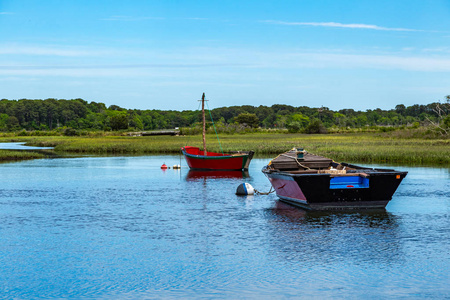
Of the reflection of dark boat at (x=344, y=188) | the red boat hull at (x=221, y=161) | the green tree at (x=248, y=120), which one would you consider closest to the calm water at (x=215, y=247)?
the reflection of dark boat at (x=344, y=188)

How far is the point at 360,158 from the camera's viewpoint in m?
51.4

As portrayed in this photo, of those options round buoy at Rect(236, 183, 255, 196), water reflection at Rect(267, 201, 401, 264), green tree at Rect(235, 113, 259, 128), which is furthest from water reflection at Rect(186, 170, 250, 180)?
green tree at Rect(235, 113, 259, 128)

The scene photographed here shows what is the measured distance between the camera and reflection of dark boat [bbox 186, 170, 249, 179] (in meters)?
40.2

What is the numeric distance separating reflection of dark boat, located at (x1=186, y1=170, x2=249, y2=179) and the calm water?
10.5 m

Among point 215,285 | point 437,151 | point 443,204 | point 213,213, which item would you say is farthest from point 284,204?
point 437,151

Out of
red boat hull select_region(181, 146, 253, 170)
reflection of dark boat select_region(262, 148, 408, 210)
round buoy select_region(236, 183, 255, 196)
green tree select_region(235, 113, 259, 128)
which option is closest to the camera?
reflection of dark boat select_region(262, 148, 408, 210)

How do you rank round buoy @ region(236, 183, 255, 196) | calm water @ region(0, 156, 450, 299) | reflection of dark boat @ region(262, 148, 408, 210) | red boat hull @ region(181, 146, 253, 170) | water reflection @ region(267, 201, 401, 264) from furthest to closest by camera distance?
red boat hull @ region(181, 146, 253, 170) → round buoy @ region(236, 183, 255, 196) → reflection of dark boat @ region(262, 148, 408, 210) → water reflection @ region(267, 201, 401, 264) → calm water @ region(0, 156, 450, 299)

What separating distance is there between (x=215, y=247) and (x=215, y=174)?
85.5 ft

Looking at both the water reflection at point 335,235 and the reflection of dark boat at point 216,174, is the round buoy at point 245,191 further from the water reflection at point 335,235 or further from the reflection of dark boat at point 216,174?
the reflection of dark boat at point 216,174

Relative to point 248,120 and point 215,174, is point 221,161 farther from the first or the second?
point 248,120

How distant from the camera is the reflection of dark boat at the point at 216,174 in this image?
40219 mm

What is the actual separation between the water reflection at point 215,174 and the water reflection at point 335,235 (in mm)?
16538

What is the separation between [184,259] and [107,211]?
9.32 metres

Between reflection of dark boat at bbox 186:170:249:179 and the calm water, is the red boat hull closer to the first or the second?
reflection of dark boat at bbox 186:170:249:179
